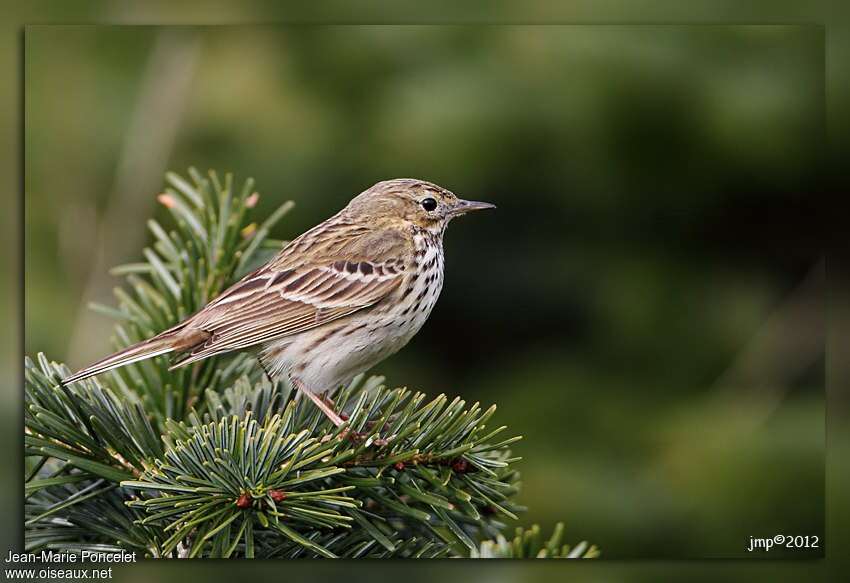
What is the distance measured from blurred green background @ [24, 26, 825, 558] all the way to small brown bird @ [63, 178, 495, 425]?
620 millimetres

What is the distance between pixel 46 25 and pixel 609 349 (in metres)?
2.21

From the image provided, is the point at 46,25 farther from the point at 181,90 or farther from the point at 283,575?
the point at 283,575

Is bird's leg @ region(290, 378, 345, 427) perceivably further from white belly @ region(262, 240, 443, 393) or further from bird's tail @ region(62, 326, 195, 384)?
bird's tail @ region(62, 326, 195, 384)

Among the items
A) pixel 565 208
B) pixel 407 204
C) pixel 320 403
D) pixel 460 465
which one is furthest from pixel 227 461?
pixel 565 208

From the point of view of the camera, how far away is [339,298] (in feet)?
11.3

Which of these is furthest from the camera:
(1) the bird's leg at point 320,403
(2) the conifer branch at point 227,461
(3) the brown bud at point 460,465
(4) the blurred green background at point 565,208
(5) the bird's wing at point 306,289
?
(4) the blurred green background at point 565,208

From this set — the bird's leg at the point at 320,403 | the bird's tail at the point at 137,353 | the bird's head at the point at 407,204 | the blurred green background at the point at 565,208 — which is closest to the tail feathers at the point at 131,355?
the bird's tail at the point at 137,353

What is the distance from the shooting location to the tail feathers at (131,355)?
116 inches

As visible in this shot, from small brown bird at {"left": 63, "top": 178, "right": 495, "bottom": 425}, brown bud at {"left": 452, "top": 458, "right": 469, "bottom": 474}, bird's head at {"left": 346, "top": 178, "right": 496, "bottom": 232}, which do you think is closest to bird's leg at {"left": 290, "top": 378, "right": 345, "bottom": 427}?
small brown bird at {"left": 63, "top": 178, "right": 495, "bottom": 425}

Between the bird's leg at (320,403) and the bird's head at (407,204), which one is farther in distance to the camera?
the bird's head at (407,204)

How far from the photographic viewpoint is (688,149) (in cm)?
432

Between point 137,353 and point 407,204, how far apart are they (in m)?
1.02

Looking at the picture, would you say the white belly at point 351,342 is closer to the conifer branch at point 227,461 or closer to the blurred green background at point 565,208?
the conifer branch at point 227,461

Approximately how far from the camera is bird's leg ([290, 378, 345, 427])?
3.06 metres
